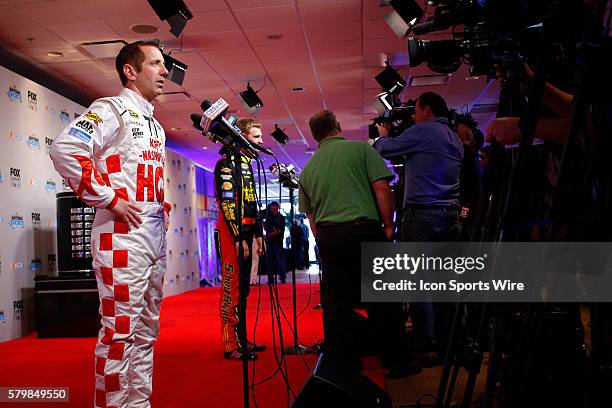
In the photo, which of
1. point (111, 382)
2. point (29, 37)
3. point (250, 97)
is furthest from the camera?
point (250, 97)

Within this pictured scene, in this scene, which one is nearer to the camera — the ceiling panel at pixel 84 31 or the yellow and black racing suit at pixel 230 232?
→ the yellow and black racing suit at pixel 230 232

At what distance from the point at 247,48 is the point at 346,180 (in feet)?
14.0

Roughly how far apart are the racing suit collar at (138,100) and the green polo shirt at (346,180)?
1.04 m

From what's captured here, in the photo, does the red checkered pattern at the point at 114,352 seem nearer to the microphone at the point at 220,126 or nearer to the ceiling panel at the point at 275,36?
the microphone at the point at 220,126

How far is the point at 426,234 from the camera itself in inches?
123

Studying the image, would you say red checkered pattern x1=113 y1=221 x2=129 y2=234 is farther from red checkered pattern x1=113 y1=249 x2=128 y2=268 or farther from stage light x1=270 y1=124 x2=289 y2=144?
stage light x1=270 y1=124 x2=289 y2=144

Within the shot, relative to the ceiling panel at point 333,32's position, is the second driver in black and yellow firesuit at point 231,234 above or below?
below

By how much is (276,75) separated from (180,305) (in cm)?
377

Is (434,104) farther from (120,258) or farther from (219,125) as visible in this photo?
(120,258)

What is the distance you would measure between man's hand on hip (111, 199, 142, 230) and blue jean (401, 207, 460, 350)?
165 cm

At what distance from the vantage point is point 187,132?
1132 centimetres

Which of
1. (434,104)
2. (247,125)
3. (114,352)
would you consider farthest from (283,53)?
(114,352)

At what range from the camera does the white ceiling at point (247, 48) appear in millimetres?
5512

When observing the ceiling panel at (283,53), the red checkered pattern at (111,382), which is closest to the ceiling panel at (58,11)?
the ceiling panel at (283,53)
